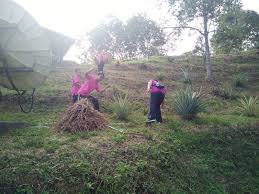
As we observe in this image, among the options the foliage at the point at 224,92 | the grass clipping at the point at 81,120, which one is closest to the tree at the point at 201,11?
the foliage at the point at 224,92

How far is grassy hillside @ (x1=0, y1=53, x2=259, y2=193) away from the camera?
7.37 metres

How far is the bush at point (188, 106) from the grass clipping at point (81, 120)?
311cm

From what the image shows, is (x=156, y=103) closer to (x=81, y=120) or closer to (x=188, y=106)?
(x=188, y=106)

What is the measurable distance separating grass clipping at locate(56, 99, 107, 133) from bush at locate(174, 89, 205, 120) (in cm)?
311

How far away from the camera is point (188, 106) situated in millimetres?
12172

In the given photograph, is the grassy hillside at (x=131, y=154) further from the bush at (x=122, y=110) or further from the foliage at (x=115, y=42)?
the foliage at (x=115, y=42)

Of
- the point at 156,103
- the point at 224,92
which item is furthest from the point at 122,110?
the point at 224,92

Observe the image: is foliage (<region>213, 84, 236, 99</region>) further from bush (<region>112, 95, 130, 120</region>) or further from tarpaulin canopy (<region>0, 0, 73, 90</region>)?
tarpaulin canopy (<region>0, 0, 73, 90</region>)

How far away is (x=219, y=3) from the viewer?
20.6 metres

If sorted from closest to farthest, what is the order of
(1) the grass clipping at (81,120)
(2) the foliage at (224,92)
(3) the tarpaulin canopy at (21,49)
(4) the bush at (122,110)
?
(3) the tarpaulin canopy at (21,49) → (1) the grass clipping at (81,120) → (4) the bush at (122,110) → (2) the foliage at (224,92)

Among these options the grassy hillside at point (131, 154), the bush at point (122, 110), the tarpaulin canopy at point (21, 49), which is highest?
the tarpaulin canopy at point (21, 49)

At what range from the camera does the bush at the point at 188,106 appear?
12.2 meters

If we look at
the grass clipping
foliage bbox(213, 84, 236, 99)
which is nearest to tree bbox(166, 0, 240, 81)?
foliage bbox(213, 84, 236, 99)

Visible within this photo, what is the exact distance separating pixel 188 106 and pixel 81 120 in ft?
13.3
